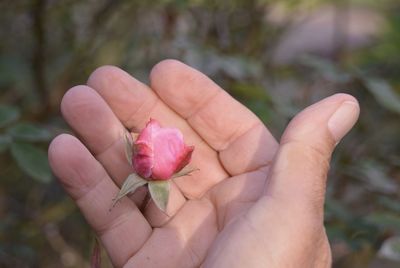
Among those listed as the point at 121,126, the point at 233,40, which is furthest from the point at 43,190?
the point at 121,126

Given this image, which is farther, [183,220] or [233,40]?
[233,40]

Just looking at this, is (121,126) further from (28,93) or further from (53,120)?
(28,93)

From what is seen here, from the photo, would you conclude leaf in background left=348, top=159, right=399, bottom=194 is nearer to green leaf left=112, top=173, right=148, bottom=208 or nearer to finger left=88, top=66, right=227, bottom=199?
finger left=88, top=66, right=227, bottom=199

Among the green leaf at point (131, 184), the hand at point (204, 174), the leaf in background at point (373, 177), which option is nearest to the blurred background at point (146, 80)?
the leaf in background at point (373, 177)

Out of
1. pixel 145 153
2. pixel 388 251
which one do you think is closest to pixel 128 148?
pixel 145 153

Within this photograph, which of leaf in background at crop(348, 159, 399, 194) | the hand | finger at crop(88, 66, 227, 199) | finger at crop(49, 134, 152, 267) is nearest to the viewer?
the hand

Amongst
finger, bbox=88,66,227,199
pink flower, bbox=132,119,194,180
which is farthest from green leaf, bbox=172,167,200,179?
finger, bbox=88,66,227,199
